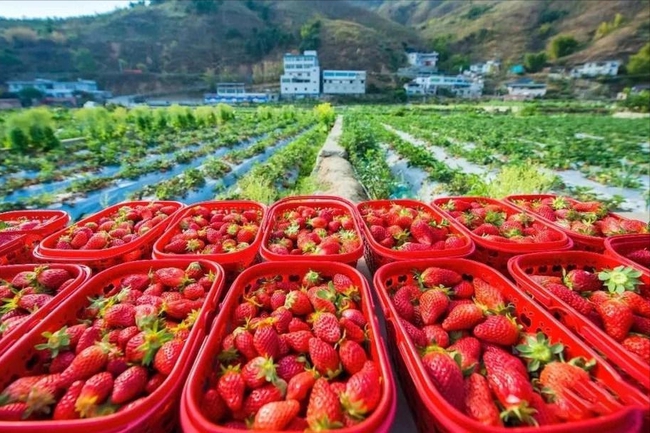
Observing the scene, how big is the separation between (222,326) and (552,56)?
102m

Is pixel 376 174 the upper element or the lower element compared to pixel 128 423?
lower

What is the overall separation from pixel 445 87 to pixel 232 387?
7296 centimetres

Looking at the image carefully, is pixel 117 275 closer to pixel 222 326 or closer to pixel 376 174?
pixel 222 326

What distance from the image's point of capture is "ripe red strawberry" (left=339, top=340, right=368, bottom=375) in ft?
3.68

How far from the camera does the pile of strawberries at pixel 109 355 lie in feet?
3.23

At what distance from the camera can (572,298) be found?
1422mm

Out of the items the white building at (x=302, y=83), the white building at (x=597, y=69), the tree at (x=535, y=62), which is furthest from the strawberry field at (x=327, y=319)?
the tree at (x=535, y=62)

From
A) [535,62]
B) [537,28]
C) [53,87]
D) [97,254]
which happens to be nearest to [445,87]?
[535,62]

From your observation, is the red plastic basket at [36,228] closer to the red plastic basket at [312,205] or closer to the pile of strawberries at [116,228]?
the pile of strawberries at [116,228]

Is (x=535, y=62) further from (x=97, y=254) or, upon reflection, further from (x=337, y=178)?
(x=97, y=254)

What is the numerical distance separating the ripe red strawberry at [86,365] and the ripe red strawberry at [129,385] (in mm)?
100

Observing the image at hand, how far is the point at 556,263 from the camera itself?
69.2 inches

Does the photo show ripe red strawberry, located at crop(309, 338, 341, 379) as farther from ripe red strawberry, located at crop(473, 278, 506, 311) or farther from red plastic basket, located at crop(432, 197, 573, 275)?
red plastic basket, located at crop(432, 197, 573, 275)

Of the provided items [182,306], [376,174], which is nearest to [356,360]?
[182,306]
